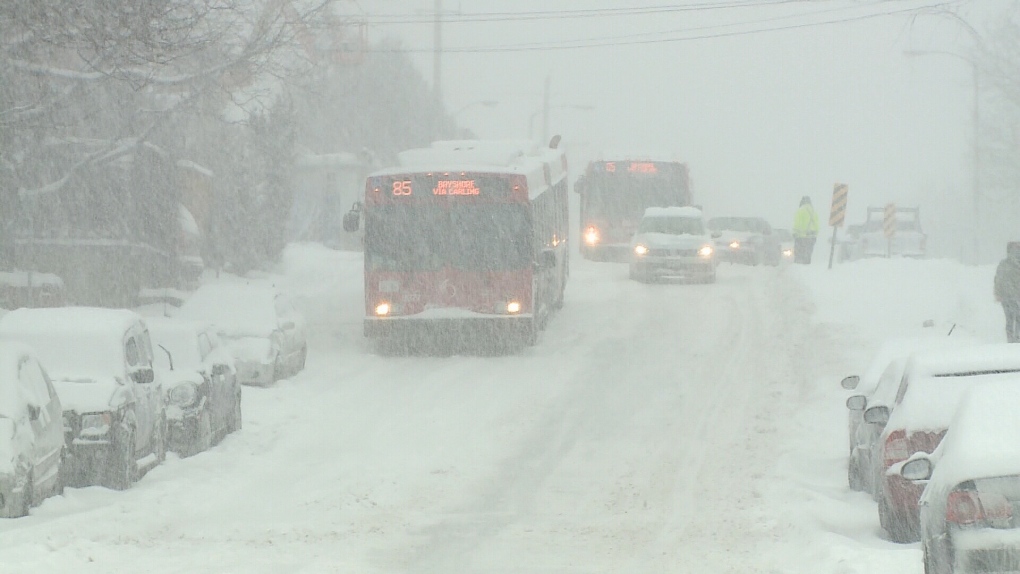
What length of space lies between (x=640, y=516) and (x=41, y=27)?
9173 mm

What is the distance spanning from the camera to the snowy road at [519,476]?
9945 mm

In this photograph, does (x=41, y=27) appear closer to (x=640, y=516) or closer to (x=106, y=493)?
(x=106, y=493)

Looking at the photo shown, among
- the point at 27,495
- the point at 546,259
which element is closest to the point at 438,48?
the point at 546,259

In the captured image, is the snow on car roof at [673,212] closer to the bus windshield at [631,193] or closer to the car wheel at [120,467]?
the bus windshield at [631,193]

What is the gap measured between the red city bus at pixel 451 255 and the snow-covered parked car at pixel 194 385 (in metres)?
5.78

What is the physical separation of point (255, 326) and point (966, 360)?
40.7ft

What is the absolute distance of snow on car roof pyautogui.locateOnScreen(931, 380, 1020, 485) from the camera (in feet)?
23.2

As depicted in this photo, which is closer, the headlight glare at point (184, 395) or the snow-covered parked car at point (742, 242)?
the headlight glare at point (184, 395)

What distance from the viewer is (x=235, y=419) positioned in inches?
656

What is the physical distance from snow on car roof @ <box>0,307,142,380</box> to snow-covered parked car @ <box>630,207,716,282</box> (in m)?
21.3

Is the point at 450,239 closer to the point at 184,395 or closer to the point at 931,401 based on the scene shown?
the point at 184,395

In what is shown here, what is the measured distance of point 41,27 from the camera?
1622 centimetres

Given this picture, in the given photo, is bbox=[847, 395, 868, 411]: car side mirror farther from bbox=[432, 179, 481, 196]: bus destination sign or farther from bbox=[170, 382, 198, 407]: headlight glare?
bbox=[432, 179, 481, 196]: bus destination sign

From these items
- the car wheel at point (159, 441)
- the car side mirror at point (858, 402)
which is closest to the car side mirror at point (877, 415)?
the car side mirror at point (858, 402)
